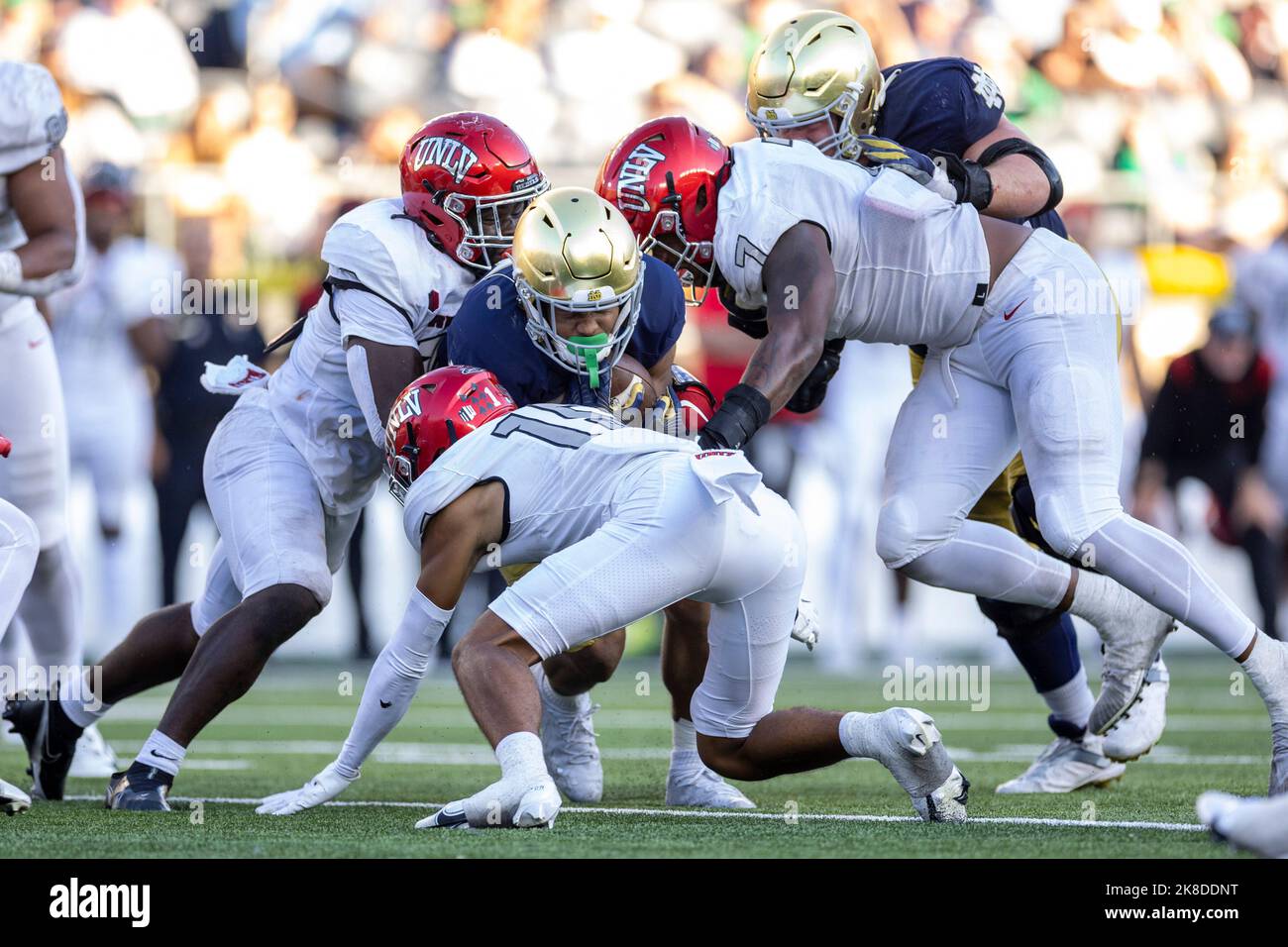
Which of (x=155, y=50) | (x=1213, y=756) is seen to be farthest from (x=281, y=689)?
(x=1213, y=756)

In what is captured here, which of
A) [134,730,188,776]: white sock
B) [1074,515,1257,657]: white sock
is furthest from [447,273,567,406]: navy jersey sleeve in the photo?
[1074,515,1257,657]: white sock

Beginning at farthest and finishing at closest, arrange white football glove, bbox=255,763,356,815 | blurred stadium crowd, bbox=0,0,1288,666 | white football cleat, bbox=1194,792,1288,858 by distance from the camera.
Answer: blurred stadium crowd, bbox=0,0,1288,666 < white football glove, bbox=255,763,356,815 < white football cleat, bbox=1194,792,1288,858

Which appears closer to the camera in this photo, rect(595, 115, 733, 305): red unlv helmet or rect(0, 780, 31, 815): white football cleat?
rect(0, 780, 31, 815): white football cleat

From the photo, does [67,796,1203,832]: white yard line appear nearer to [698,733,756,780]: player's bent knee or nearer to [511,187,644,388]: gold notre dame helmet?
[698,733,756,780]: player's bent knee

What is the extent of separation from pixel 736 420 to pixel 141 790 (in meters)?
1.59

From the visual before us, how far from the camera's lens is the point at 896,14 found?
11.0m

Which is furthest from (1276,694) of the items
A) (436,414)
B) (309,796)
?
(309,796)

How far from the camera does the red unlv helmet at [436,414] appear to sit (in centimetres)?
374

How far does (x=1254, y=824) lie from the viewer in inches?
110

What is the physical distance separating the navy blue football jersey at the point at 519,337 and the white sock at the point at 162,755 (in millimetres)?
1095

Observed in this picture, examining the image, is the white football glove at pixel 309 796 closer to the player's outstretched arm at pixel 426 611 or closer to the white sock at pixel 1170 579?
the player's outstretched arm at pixel 426 611

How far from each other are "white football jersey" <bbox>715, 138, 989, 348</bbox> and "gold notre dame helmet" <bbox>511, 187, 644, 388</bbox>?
0.37m

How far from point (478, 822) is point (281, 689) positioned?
17.4ft

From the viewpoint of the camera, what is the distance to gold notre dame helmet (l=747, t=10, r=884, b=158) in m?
4.45
